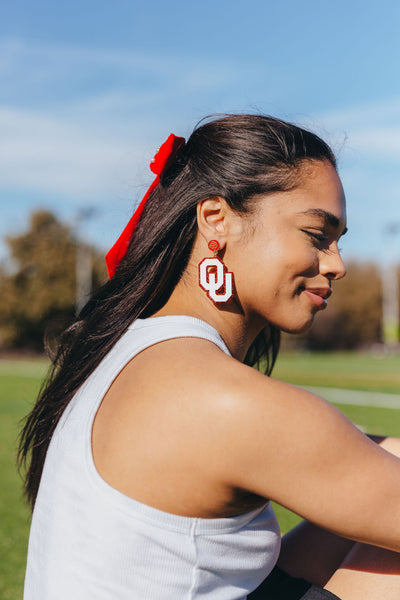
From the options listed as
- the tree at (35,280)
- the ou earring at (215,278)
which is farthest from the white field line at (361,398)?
the tree at (35,280)

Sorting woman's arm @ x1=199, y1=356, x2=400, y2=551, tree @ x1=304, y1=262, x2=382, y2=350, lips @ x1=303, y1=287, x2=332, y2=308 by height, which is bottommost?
tree @ x1=304, y1=262, x2=382, y2=350

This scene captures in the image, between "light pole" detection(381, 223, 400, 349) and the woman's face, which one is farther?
"light pole" detection(381, 223, 400, 349)

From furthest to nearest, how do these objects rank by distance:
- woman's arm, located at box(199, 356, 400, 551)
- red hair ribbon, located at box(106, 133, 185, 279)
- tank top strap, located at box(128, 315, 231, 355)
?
red hair ribbon, located at box(106, 133, 185, 279) → tank top strap, located at box(128, 315, 231, 355) → woman's arm, located at box(199, 356, 400, 551)

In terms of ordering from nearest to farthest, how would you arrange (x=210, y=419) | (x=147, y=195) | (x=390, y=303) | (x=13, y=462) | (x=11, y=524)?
(x=210, y=419), (x=147, y=195), (x=11, y=524), (x=13, y=462), (x=390, y=303)

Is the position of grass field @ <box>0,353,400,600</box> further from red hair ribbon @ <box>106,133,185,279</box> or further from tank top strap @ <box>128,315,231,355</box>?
tank top strap @ <box>128,315,231,355</box>

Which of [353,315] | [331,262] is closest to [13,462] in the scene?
[331,262]

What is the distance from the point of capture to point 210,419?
126cm

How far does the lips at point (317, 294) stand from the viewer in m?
1.76

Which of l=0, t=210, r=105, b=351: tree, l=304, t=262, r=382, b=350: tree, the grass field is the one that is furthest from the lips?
l=304, t=262, r=382, b=350: tree

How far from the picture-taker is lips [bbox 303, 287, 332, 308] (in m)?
1.76

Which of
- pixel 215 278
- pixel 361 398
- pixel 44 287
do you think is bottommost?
pixel 44 287

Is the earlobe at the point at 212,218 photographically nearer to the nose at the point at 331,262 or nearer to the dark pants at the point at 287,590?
the nose at the point at 331,262

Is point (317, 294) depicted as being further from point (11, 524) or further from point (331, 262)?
point (11, 524)

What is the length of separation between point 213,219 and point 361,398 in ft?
34.6
